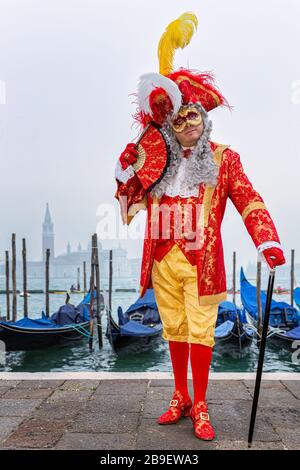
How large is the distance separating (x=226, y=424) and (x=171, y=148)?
1.67 meters

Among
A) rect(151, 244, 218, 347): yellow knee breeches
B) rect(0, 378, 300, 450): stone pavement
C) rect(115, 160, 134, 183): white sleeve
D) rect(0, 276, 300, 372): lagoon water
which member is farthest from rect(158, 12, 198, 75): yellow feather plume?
rect(0, 276, 300, 372): lagoon water

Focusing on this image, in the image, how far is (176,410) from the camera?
247cm

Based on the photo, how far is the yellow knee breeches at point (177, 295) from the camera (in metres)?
2.41

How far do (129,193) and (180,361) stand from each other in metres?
1.10

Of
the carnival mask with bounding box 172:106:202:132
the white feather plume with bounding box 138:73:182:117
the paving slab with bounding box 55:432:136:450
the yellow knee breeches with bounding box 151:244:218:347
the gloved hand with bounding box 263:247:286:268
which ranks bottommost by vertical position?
the paving slab with bounding box 55:432:136:450

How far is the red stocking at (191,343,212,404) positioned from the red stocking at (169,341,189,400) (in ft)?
0.60

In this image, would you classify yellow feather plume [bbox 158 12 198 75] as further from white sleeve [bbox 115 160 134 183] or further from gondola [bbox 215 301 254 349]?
gondola [bbox 215 301 254 349]

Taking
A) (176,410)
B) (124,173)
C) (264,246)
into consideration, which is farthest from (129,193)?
(176,410)

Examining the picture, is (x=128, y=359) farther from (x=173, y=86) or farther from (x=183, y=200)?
(x=173, y=86)

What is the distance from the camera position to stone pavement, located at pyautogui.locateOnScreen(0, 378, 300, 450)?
214 centimetres

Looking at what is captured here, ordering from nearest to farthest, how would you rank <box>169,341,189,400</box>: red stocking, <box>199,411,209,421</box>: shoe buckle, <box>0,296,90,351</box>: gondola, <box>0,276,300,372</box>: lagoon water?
<box>199,411,209,421</box>: shoe buckle → <box>169,341,189,400</box>: red stocking → <box>0,276,300,372</box>: lagoon water → <box>0,296,90,351</box>: gondola
